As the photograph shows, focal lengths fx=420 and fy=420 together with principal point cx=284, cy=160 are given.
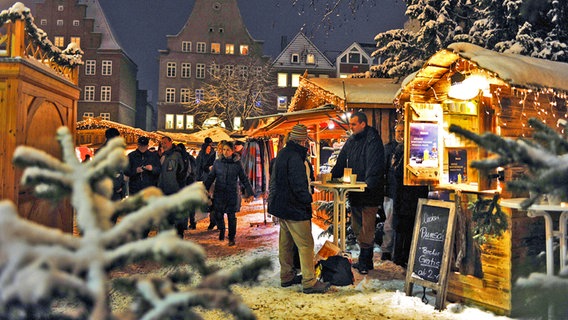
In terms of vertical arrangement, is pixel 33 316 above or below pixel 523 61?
below

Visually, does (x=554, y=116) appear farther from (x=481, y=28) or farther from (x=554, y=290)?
(x=481, y=28)

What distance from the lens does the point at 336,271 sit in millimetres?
5996

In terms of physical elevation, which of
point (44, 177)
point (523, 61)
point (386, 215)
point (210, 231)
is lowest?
point (210, 231)

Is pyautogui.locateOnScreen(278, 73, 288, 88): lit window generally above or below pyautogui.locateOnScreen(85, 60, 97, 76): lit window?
below

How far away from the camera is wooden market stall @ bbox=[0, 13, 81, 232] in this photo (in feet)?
14.9

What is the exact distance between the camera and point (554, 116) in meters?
5.62

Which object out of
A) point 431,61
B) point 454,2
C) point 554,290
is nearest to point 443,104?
point 431,61

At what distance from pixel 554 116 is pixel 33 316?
6.27m

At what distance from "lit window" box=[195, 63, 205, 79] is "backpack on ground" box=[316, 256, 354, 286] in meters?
38.3

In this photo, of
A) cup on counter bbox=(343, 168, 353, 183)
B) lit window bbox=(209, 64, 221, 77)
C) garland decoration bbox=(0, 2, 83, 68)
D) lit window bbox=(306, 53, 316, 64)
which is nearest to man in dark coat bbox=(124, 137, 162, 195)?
garland decoration bbox=(0, 2, 83, 68)

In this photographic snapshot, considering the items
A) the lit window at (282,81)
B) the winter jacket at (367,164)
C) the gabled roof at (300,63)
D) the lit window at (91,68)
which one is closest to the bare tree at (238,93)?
the lit window at (282,81)

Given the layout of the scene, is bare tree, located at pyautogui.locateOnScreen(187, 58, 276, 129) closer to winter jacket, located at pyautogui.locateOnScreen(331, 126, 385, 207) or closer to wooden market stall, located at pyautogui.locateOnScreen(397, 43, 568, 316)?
winter jacket, located at pyautogui.locateOnScreen(331, 126, 385, 207)

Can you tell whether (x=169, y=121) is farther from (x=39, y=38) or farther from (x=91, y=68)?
(x=39, y=38)

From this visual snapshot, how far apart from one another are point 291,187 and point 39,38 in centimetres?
377
